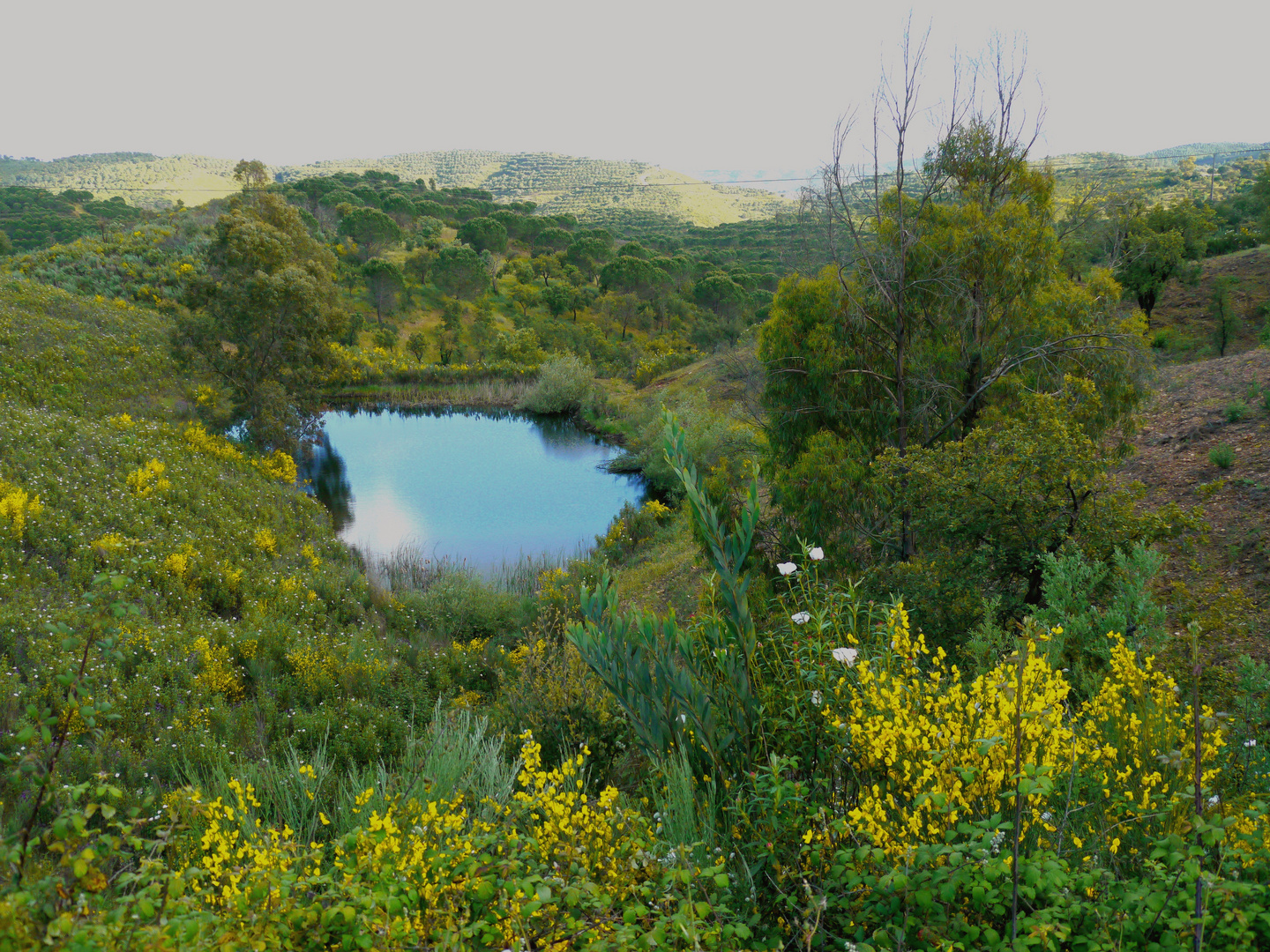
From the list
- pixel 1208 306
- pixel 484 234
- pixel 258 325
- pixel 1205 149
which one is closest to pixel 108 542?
pixel 258 325

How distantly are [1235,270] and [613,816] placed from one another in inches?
1187

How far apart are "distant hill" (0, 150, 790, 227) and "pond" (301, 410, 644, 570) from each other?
49.0 meters

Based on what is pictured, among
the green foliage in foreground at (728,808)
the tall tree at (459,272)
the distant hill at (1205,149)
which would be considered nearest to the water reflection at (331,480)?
the green foliage in foreground at (728,808)

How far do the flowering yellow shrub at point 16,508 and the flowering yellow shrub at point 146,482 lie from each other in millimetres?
1526

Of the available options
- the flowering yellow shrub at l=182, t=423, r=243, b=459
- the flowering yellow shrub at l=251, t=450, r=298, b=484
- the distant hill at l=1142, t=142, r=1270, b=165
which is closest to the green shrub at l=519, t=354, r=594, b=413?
the flowering yellow shrub at l=251, t=450, r=298, b=484

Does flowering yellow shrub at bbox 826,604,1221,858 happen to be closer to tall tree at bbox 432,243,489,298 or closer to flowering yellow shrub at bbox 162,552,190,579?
flowering yellow shrub at bbox 162,552,190,579

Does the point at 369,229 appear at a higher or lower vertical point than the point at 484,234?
lower

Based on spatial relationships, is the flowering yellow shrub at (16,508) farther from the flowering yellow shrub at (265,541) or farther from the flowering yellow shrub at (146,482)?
the flowering yellow shrub at (265,541)

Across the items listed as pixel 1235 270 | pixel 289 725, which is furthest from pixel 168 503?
pixel 1235 270

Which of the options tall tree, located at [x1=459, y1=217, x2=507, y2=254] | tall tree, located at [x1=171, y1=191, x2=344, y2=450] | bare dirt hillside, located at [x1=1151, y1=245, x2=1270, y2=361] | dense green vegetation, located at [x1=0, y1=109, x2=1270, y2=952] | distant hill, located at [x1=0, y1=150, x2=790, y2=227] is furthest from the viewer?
distant hill, located at [x1=0, y1=150, x2=790, y2=227]

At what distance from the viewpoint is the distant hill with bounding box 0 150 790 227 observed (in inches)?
3004

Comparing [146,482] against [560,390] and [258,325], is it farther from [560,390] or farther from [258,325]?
[560,390]

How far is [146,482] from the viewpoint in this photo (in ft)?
35.4

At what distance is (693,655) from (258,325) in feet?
57.5
